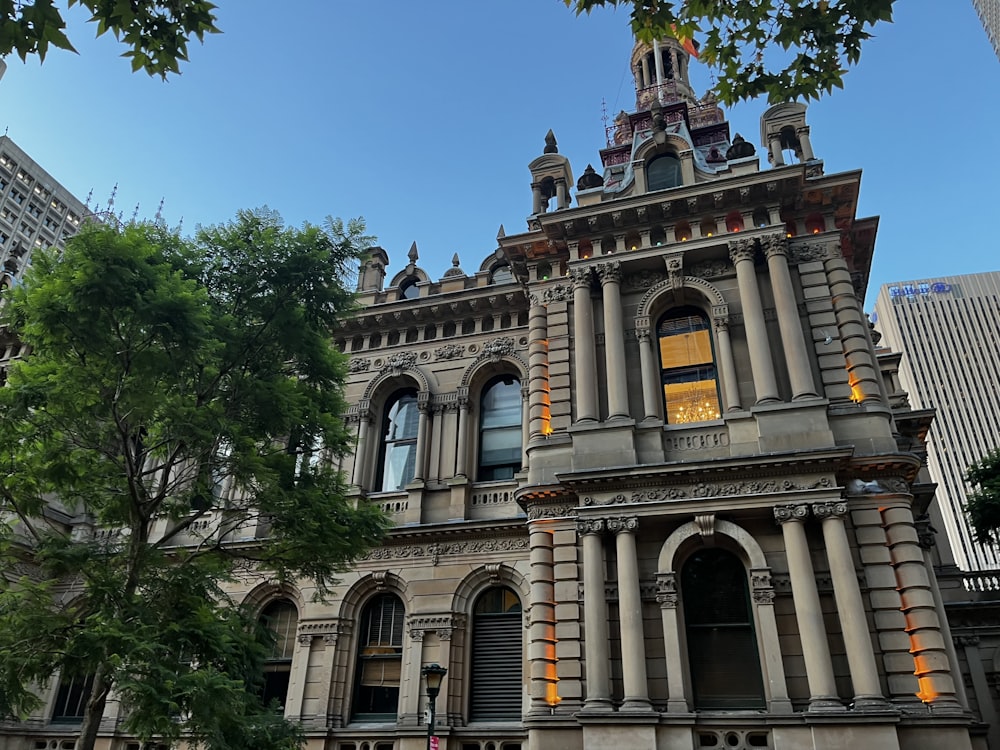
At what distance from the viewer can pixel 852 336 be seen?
17.2 meters

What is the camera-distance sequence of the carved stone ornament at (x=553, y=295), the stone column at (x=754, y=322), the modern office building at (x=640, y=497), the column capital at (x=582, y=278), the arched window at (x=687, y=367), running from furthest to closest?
the carved stone ornament at (x=553, y=295)
the column capital at (x=582, y=278)
the arched window at (x=687, y=367)
the stone column at (x=754, y=322)
the modern office building at (x=640, y=497)

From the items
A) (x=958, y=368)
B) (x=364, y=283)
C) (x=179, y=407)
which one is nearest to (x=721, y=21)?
(x=179, y=407)

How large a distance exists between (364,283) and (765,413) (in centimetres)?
1528

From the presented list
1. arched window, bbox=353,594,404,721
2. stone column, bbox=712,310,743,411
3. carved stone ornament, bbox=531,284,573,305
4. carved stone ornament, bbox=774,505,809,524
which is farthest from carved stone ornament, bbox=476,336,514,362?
carved stone ornament, bbox=774,505,809,524

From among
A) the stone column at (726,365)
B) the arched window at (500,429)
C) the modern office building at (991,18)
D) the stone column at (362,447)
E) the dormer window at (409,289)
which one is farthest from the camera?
the modern office building at (991,18)

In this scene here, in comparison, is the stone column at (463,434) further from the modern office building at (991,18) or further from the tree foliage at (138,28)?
the modern office building at (991,18)

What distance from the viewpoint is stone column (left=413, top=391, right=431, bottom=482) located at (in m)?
→ 22.0

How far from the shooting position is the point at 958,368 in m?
123

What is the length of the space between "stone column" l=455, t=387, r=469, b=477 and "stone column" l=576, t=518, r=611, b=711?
6182 millimetres

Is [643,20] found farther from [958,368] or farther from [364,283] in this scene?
[958,368]

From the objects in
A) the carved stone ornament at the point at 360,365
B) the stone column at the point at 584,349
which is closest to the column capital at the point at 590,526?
the stone column at the point at 584,349

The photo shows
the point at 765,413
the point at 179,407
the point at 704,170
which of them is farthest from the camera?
the point at 704,170

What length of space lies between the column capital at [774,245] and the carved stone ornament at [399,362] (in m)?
11.3

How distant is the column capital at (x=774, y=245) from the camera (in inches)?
714
